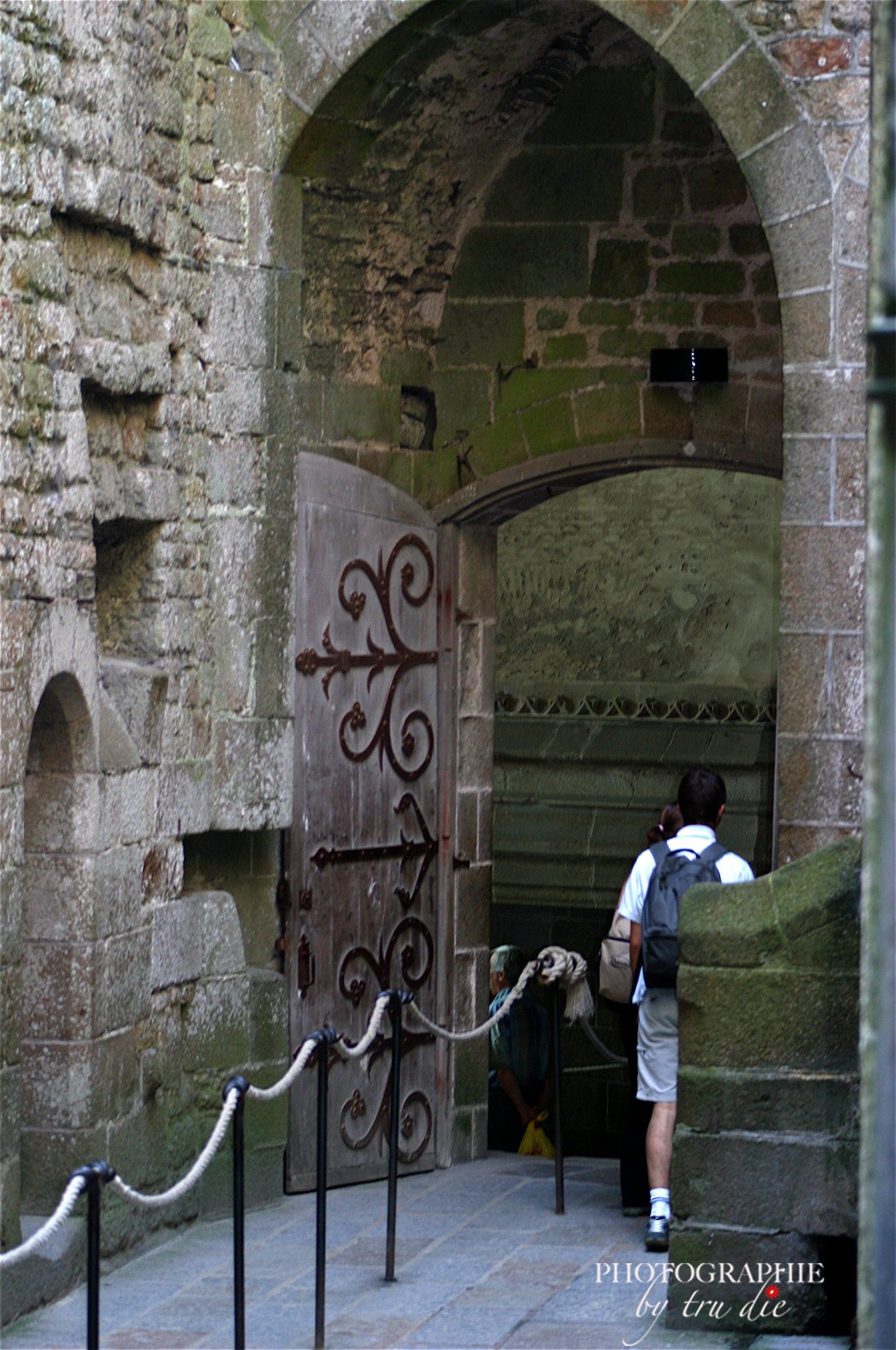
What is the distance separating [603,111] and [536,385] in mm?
1047

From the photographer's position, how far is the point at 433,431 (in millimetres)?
7227

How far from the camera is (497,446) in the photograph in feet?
23.5

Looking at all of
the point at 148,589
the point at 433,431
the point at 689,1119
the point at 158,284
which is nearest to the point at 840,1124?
the point at 689,1119

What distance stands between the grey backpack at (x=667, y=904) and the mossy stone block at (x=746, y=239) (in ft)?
8.66

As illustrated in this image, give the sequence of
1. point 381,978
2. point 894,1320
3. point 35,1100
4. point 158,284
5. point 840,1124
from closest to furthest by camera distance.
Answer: point 894,1320
point 840,1124
point 35,1100
point 158,284
point 381,978

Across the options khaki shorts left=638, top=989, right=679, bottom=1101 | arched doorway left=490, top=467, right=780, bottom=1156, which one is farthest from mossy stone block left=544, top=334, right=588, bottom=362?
arched doorway left=490, top=467, right=780, bottom=1156

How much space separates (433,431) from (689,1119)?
3.40 metres

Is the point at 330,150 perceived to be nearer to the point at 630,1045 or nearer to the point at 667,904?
the point at 667,904

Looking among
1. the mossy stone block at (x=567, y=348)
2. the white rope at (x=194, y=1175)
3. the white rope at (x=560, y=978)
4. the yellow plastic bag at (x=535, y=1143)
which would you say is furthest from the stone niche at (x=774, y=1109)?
the yellow plastic bag at (x=535, y=1143)

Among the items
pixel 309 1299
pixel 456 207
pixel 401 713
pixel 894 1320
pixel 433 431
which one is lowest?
pixel 309 1299

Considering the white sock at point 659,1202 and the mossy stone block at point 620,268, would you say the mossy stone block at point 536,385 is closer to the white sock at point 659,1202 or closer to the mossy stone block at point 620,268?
the mossy stone block at point 620,268

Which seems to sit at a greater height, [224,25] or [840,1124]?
[224,25]

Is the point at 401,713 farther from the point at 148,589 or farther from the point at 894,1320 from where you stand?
the point at 894,1320

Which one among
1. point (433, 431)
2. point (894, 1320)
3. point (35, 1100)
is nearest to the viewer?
point (894, 1320)
